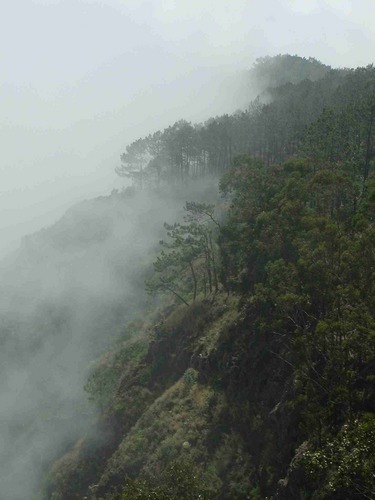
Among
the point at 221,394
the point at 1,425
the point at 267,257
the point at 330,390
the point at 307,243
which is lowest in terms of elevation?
the point at 1,425

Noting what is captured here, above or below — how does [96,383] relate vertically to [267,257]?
below

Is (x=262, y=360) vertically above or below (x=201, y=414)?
above

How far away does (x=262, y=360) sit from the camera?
46062 millimetres

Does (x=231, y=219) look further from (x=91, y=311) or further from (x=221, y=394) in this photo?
(x=91, y=311)

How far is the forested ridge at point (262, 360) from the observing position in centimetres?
2998

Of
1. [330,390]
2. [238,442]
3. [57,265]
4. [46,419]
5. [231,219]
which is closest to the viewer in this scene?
[330,390]

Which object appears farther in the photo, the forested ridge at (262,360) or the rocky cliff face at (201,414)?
the rocky cliff face at (201,414)

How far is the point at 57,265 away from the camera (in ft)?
367

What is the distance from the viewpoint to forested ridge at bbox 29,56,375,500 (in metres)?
30.0

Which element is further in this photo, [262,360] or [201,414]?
[201,414]

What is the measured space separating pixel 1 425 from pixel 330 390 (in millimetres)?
69634

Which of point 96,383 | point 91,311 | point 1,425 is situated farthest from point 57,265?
point 96,383

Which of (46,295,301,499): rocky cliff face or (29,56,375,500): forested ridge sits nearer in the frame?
(29,56,375,500): forested ridge

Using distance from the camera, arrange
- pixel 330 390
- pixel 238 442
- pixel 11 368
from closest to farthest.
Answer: pixel 330 390
pixel 238 442
pixel 11 368
